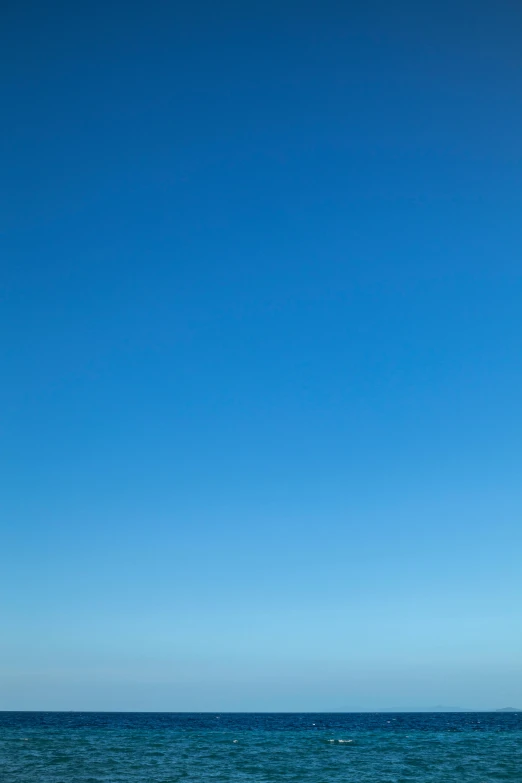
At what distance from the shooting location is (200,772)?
→ 1870 inches

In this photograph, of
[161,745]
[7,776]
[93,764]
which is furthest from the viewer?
[161,745]

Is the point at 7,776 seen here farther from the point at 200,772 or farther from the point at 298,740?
the point at 298,740

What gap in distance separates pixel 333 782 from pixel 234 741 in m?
36.7

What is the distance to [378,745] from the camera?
70.8 metres

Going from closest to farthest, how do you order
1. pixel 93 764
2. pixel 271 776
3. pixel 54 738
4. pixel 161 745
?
pixel 271 776, pixel 93 764, pixel 161 745, pixel 54 738

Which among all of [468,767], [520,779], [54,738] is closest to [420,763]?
[468,767]

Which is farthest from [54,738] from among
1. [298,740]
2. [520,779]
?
[520,779]

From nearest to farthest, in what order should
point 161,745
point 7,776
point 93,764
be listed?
point 7,776 → point 93,764 → point 161,745

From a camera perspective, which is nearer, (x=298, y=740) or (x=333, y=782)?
(x=333, y=782)

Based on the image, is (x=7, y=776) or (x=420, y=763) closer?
(x=7, y=776)

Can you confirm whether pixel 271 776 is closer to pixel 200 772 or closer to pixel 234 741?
pixel 200 772

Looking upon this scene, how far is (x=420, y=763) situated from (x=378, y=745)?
1928 cm

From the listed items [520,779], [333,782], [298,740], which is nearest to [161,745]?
[298,740]

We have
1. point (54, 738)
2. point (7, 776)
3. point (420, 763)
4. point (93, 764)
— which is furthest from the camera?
point (54, 738)
